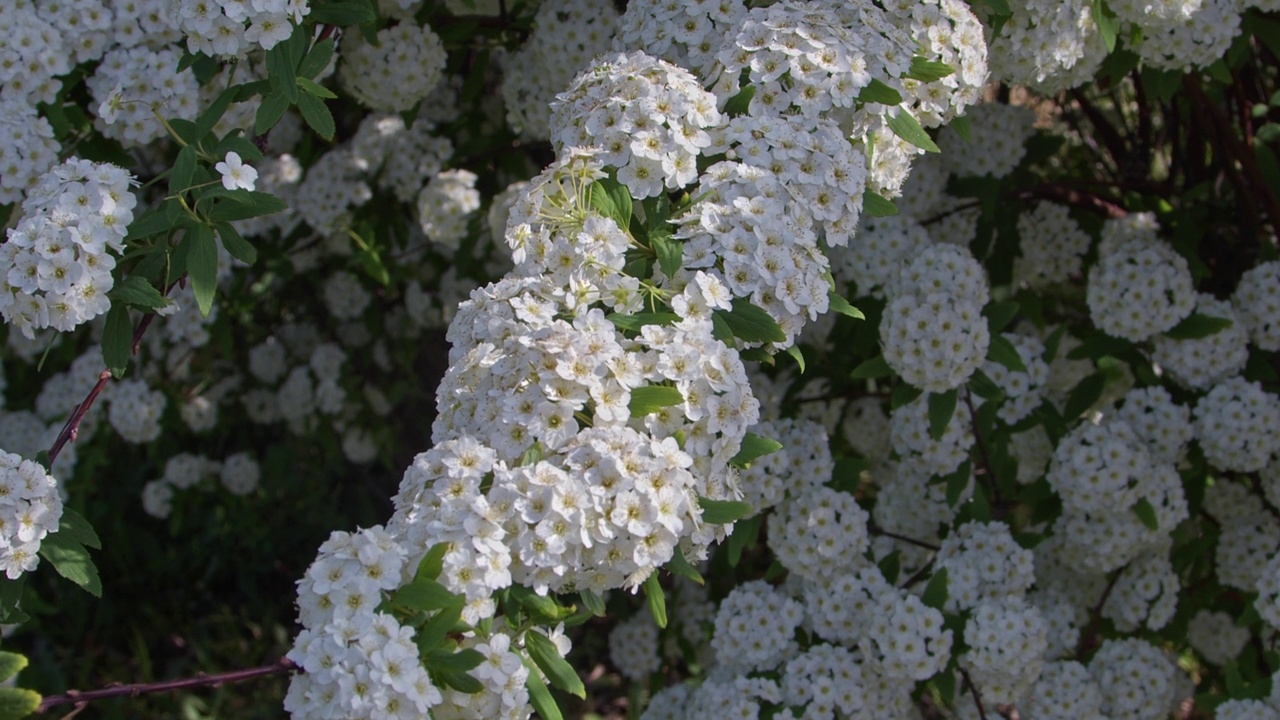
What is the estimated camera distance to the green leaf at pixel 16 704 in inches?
75.8

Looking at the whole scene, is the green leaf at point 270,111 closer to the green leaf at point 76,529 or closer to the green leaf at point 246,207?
the green leaf at point 246,207

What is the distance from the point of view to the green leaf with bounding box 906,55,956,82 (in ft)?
8.71

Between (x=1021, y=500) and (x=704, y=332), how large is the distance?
194 centimetres

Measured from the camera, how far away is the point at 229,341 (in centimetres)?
445

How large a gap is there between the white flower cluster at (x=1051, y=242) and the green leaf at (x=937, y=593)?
1.57m

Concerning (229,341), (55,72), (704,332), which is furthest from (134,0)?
(704,332)

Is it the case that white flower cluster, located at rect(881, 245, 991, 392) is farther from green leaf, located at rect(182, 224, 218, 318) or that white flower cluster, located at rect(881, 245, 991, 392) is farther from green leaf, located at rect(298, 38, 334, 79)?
green leaf, located at rect(182, 224, 218, 318)

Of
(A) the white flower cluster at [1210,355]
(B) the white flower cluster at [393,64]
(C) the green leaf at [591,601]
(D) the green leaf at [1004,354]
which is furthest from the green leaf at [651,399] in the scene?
(A) the white flower cluster at [1210,355]

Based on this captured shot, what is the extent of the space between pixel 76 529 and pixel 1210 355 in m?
3.20

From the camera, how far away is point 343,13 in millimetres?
2791

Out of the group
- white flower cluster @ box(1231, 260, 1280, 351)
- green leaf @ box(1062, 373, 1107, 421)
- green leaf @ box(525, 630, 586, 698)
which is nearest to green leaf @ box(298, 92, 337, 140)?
green leaf @ box(525, 630, 586, 698)

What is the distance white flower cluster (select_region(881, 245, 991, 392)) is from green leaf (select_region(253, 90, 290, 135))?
1685mm

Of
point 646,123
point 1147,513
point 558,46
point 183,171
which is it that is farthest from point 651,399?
point 1147,513

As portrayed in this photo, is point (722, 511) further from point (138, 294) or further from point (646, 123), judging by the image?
point (138, 294)
